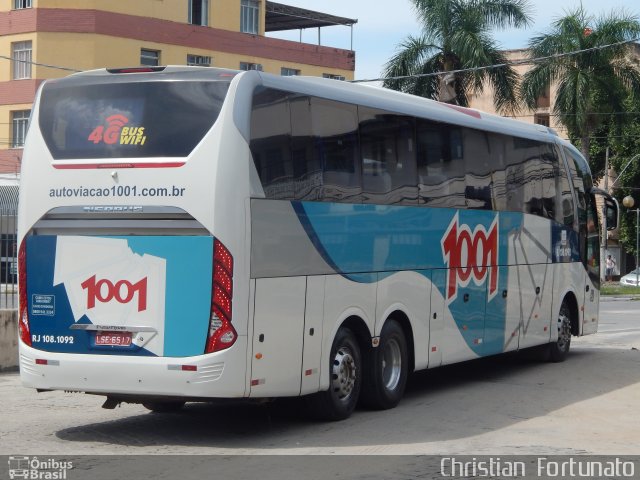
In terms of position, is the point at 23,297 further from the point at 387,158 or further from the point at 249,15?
the point at 249,15

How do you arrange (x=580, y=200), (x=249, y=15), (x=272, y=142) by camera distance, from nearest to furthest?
(x=272, y=142)
(x=580, y=200)
(x=249, y=15)

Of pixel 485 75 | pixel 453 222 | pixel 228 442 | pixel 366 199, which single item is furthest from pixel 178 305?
pixel 485 75

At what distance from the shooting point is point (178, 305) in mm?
10406

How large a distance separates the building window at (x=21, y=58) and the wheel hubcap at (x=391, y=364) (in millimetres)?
37460

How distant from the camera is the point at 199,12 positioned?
174ft

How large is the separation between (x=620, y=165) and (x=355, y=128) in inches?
2293

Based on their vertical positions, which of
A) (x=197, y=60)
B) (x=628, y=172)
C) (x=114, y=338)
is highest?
(x=197, y=60)

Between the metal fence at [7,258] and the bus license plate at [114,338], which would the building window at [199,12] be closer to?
the metal fence at [7,258]

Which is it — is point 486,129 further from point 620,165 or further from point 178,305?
point 620,165

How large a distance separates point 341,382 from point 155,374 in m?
2.44

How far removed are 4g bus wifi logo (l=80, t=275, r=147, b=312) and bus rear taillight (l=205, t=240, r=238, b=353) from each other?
69 centimetres

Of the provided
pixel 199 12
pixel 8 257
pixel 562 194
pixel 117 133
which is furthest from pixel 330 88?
pixel 199 12

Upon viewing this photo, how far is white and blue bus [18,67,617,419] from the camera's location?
1038 cm

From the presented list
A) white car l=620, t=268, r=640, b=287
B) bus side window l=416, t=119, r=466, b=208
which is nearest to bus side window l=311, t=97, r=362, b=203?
bus side window l=416, t=119, r=466, b=208
